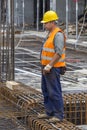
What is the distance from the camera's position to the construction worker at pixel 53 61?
801cm

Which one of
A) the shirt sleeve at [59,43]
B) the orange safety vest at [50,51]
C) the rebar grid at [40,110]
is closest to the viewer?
the shirt sleeve at [59,43]

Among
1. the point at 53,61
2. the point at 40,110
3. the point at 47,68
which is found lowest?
the point at 40,110

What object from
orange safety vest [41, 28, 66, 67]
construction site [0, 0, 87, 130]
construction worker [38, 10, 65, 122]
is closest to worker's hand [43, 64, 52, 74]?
construction worker [38, 10, 65, 122]

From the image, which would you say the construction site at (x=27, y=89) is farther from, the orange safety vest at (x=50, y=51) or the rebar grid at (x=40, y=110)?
the orange safety vest at (x=50, y=51)

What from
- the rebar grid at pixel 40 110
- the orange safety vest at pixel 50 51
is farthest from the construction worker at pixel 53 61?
the rebar grid at pixel 40 110

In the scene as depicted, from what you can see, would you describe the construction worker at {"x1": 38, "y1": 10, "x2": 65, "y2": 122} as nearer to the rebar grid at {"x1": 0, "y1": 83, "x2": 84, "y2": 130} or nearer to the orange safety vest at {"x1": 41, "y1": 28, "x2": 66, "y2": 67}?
the orange safety vest at {"x1": 41, "y1": 28, "x2": 66, "y2": 67}

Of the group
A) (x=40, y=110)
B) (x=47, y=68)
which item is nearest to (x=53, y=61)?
(x=47, y=68)

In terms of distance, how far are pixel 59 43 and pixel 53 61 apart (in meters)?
0.30

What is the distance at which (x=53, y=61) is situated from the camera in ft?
26.2

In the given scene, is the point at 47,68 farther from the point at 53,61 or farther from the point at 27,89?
the point at 27,89

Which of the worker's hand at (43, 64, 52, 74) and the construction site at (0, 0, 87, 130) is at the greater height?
the worker's hand at (43, 64, 52, 74)

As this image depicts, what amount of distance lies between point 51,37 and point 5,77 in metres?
5.21

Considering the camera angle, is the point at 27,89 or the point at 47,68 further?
the point at 27,89

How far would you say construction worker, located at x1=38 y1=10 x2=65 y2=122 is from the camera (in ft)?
26.3
